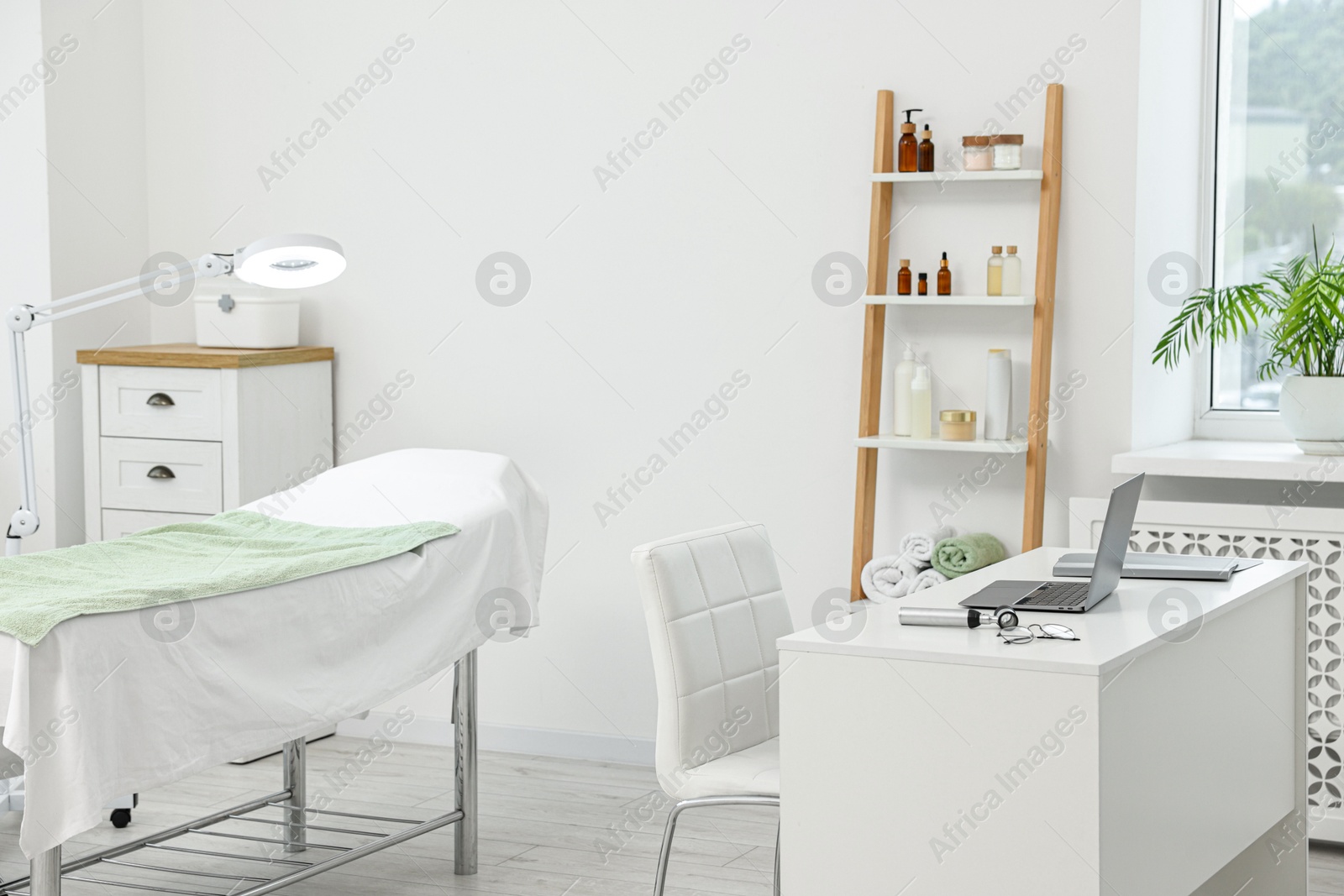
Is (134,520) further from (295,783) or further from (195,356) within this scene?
(295,783)

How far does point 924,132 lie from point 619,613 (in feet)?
4.99

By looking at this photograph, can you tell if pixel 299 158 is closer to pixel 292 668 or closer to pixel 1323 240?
pixel 292 668

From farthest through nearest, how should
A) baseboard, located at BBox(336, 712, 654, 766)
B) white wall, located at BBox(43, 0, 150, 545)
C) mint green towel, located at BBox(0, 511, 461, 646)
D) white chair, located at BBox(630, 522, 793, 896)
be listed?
1. white wall, located at BBox(43, 0, 150, 545)
2. baseboard, located at BBox(336, 712, 654, 766)
3. white chair, located at BBox(630, 522, 793, 896)
4. mint green towel, located at BBox(0, 511, 461, 646)

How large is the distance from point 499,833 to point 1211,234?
2358 mm

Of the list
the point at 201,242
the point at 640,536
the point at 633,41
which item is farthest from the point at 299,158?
the point at 640,536

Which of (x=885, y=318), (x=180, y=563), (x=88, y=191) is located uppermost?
(x=88, y=191)

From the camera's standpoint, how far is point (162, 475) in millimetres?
4004

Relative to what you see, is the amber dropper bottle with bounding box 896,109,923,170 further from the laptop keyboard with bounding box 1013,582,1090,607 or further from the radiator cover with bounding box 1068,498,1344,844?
the laptop keyboard with bounding box 1013,582,1090,607

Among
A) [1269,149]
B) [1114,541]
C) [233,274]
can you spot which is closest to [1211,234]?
[1269,149]

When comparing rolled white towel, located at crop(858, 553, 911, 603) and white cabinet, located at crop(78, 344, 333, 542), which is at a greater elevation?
white cabinet, located at crop(78, 344, 333, 542)

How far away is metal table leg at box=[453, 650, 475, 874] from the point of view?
126 inches

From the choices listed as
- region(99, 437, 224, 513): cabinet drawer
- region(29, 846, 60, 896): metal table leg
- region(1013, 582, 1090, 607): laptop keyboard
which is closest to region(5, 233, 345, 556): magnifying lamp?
region(29, 846, 60, 896): metal table leg

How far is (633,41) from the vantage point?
390cm

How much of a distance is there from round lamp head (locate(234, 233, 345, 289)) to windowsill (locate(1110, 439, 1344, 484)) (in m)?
1.81
